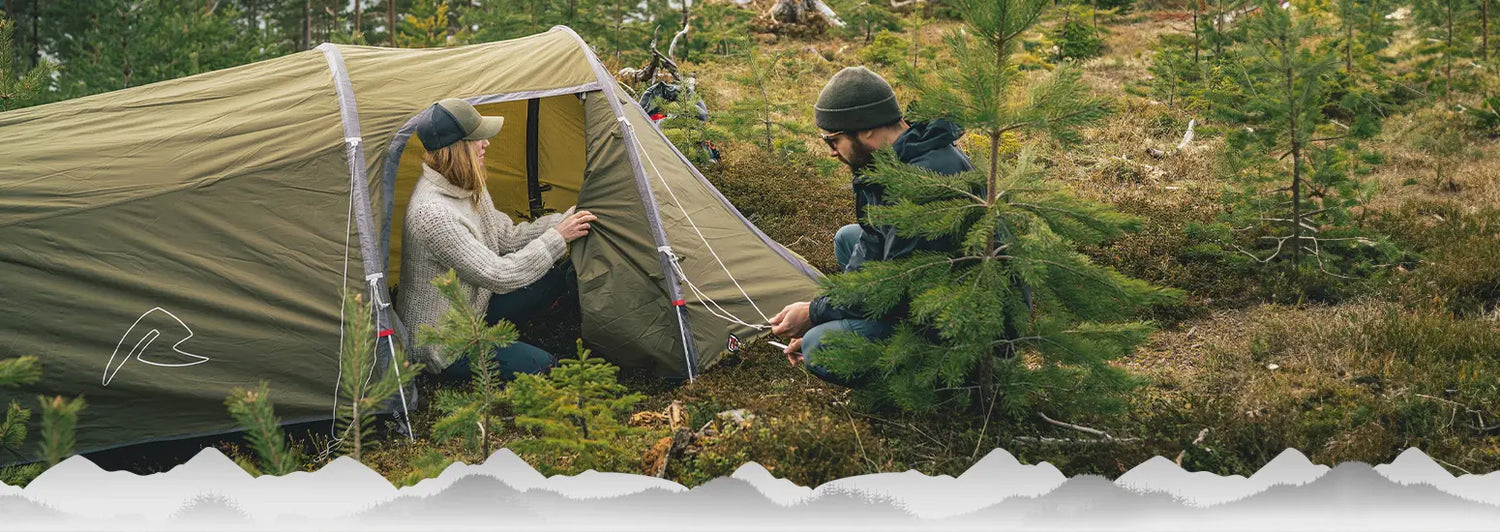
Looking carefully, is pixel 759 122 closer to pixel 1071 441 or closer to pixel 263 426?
pixel 1071 441

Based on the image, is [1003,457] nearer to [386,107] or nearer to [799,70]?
[386,107]

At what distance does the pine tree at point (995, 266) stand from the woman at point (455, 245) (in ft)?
6.10

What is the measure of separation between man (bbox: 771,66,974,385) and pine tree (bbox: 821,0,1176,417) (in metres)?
0.15

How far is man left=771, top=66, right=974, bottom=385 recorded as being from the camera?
4.39m

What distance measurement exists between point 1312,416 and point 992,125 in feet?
6.48

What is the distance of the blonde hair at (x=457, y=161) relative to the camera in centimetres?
539

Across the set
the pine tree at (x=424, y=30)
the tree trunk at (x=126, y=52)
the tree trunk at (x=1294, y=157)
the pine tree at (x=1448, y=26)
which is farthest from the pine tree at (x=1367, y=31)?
the tree trunk at (x=126, y=52)

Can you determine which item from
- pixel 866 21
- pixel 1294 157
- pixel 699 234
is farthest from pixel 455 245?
pixel 866 21

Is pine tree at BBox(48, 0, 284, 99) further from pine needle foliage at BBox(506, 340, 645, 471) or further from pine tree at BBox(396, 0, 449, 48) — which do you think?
pine needle foliage at BBox(506, 340, 645, 471)

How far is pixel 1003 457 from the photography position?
4129mm

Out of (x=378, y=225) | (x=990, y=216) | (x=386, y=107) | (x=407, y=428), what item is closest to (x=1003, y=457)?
(x=990, y=216)

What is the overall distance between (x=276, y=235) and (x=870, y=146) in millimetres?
2788

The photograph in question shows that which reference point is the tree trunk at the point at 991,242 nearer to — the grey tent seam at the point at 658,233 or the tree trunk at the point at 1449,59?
the grey tent seam at the point at 658,233

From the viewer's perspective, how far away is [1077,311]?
13.9 ft
